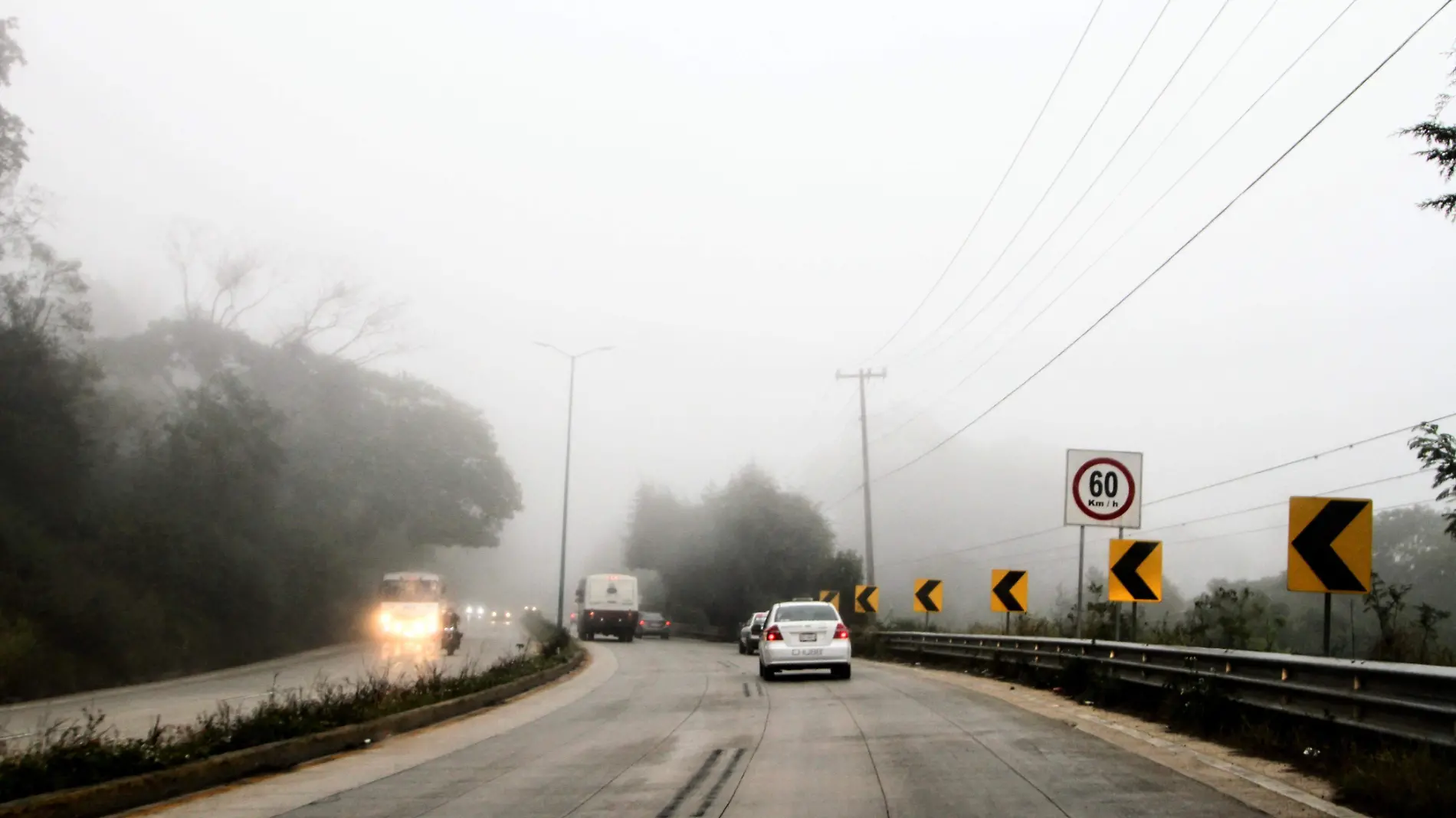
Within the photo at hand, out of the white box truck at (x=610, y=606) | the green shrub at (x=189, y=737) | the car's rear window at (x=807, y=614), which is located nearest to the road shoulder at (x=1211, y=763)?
the car's rear window at (x=807, y=614)

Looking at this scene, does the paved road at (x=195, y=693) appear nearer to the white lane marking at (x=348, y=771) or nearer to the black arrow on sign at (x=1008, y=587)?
the white lane marking at (x=348, y=771)

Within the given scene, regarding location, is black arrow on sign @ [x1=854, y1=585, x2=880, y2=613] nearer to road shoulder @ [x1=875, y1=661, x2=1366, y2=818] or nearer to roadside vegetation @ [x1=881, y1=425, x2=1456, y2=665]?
roadside vegetation @ [x1=881, y1=425, x2=1456, y2=665]

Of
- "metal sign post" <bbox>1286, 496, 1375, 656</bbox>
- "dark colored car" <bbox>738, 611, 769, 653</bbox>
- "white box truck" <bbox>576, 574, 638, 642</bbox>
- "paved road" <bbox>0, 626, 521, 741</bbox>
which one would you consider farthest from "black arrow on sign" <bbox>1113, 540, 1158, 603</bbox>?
"white box truck" <bbox>576, 574, 638, 642</bbox>

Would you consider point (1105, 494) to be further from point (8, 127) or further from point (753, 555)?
point (753, 555)

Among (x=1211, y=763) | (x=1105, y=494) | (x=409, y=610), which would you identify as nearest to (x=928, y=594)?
(x=409, y=610)

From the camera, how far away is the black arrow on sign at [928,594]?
36.0m

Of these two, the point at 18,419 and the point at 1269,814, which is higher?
the point at 18,419

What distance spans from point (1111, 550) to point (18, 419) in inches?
1125

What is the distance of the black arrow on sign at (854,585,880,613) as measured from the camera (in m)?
46.1

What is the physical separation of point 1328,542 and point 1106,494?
22.4 feet

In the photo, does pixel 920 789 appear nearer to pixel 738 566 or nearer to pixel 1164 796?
pixel 1164 796

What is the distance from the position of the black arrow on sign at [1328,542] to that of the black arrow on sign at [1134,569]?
6.02m

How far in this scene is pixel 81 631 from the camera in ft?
107

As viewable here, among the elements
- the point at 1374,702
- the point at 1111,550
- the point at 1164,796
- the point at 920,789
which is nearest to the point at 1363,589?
the point at 1374,702
